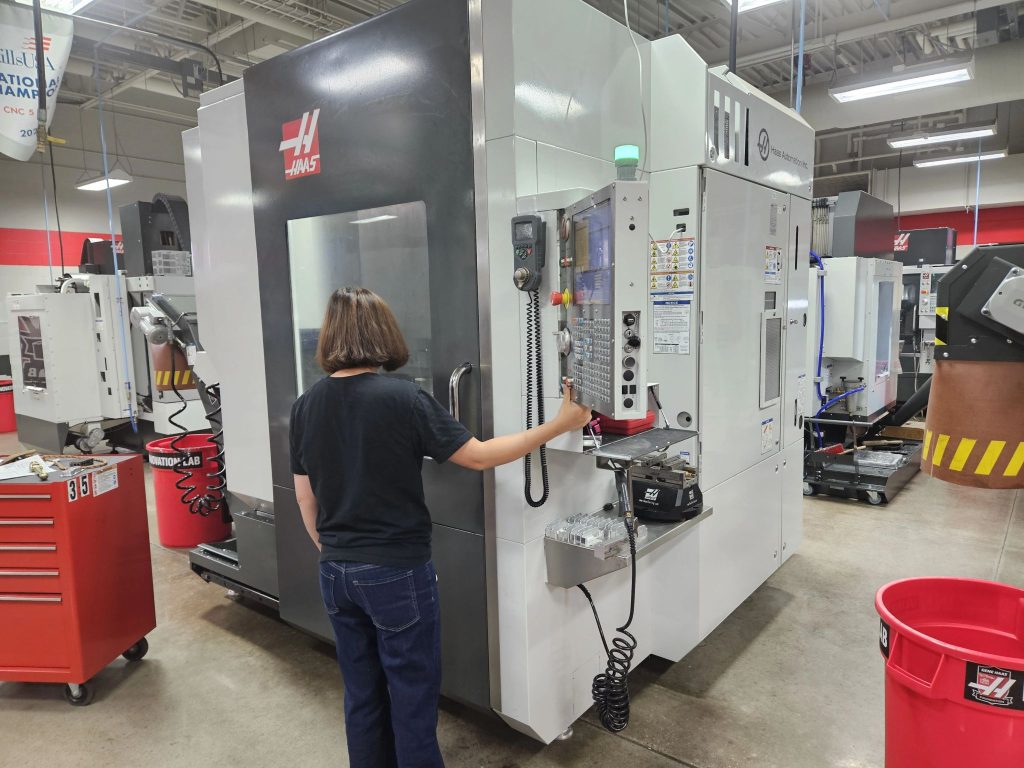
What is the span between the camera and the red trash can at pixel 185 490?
4156 millimetres

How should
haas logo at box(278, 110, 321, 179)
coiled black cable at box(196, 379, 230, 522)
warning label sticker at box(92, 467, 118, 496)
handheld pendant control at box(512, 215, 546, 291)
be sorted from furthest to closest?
coiled black cable at box(196, 379, 230, 522) < warning label sticker at box(92, 467, 118, 496) < haas logo at box(278, 110, 321, 179) < handheld pendant control at box(512, 215, 546, 291)

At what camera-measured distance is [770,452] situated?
3.26 metres

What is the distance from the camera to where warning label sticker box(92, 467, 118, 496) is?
2668mm

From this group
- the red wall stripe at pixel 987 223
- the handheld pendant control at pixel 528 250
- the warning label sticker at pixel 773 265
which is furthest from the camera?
the red wall stripe at pixel 987 223

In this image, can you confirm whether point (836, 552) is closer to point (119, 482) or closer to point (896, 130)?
point (119, 482)

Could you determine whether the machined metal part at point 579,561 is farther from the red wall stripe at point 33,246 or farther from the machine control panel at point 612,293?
the red wall stripe at point 33,246

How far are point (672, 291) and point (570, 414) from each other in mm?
1004

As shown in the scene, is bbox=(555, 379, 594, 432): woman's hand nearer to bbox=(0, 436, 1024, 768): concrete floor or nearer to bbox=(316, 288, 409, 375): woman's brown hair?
bbox=(316, 288, 409, 375): woman's brown hair

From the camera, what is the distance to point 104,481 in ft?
8.93

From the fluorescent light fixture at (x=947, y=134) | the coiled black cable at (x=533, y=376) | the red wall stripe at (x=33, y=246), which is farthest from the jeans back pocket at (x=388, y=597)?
the red wall stripe at (x=33, y=246)

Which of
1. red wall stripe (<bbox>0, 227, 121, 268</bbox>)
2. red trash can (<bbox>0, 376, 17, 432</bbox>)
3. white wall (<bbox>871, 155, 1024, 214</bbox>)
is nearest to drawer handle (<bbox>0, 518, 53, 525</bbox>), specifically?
red trash can (<bbox>0, 376, 17, 432</bbox>)

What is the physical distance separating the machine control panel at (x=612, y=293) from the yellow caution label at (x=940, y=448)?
0.68 metres

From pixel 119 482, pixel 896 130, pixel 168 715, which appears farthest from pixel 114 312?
pixel 896 130

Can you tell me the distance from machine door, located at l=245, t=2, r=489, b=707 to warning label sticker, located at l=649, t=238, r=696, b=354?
0.93 m
